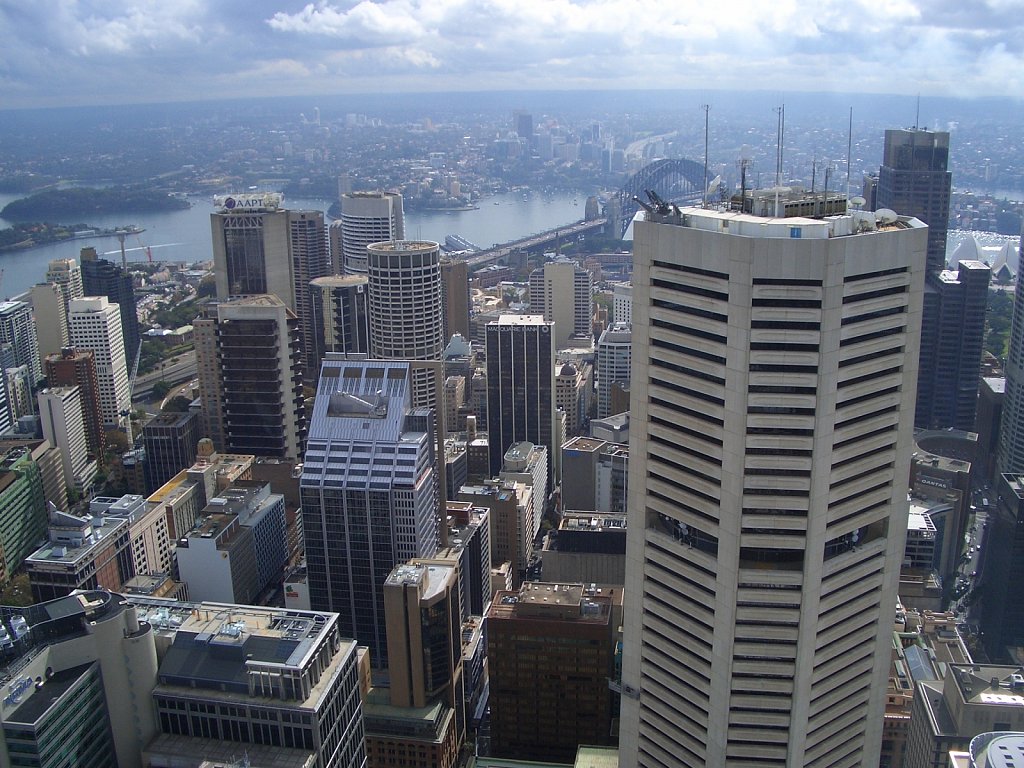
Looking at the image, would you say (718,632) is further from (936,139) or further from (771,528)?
(936,139)

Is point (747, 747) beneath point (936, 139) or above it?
beneath

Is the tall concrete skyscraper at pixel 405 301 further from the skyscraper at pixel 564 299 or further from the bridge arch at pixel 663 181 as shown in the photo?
the bridge arch at pixel 663 181

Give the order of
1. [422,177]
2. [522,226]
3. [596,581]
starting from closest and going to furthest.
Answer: [596,581], [522,226], [422,177]

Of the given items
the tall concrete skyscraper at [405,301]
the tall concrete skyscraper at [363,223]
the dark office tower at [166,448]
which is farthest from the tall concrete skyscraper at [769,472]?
the tall concrete skyscraper at [363,223]

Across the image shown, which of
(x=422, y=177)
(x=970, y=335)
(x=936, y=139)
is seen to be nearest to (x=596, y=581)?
(x=970, y=335)

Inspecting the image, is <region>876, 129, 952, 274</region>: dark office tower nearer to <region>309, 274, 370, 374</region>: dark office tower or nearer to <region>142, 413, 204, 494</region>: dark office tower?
<region>309, 274, 370, 374</region>: dark office tower
